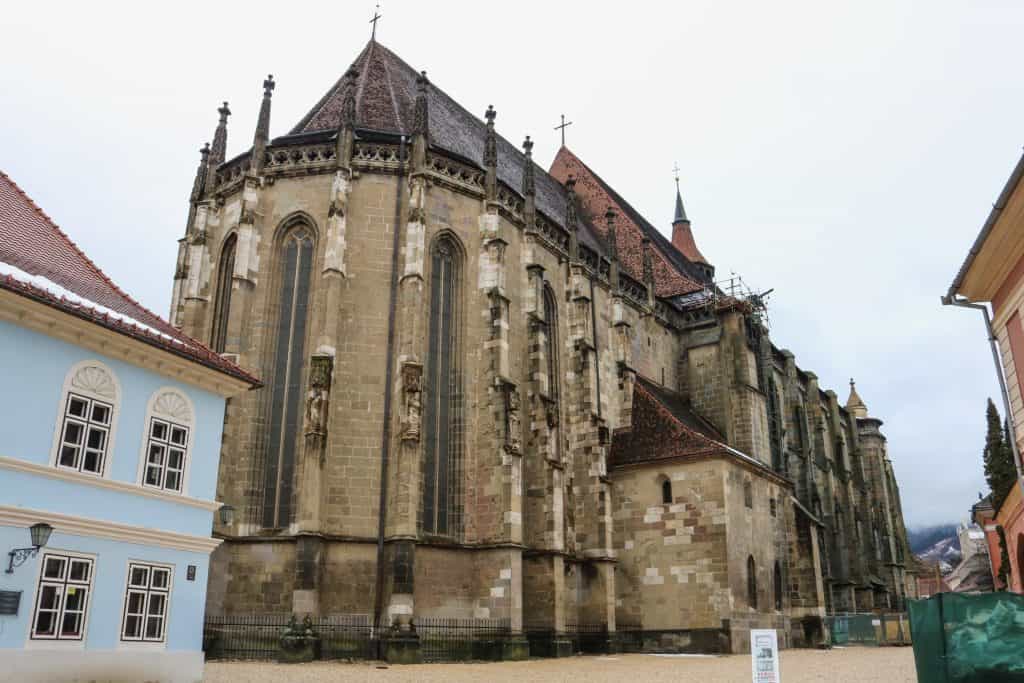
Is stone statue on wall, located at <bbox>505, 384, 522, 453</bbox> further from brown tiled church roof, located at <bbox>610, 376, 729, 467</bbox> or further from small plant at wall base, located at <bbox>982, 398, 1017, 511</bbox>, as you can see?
small plant at wall base, located at <bbox>982, 398, 1017, 511</bbox>

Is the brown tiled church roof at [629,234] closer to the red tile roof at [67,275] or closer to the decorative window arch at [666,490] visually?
the decorative window arch at [666,490]

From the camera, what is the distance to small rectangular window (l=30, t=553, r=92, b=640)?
12.2m

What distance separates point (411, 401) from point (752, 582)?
14031 mm

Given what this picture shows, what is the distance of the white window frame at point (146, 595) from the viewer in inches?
523

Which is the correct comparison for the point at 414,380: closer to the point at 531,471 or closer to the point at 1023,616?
the point at 531,471

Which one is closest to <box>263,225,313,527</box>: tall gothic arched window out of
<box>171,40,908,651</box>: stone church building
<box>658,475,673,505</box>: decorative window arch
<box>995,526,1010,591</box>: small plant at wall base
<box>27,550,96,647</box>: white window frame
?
<box>171,40,908,651</box>: stone church building

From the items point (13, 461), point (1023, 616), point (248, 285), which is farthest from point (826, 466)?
point (13, 461)

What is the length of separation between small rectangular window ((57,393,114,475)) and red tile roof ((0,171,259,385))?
4.04 feet

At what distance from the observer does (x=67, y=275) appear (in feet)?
47.0

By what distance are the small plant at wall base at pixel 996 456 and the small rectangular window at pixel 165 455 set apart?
2944 centimetres

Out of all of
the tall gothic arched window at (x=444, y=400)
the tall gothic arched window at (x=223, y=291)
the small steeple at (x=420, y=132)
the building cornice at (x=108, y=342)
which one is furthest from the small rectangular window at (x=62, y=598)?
the small steeple at (x=420, y=132)

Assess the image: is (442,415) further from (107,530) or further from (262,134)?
(107,530)

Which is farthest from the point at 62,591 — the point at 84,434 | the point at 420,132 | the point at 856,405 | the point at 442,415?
the point at 856,405

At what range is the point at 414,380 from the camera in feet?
73.9
